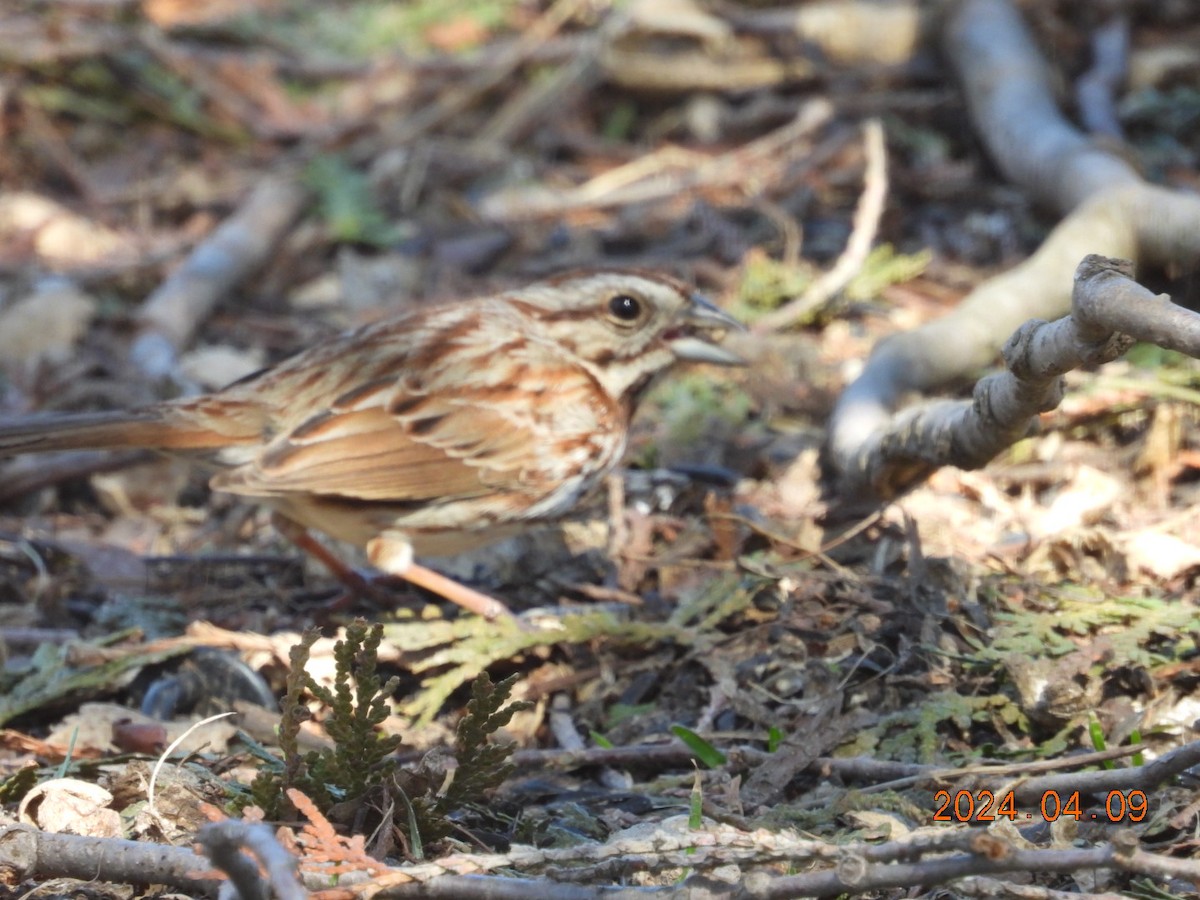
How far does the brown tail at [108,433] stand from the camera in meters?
3.95

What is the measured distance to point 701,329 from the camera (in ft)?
15.4

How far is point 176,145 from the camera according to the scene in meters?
7.65

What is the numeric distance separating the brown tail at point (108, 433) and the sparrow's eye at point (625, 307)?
1225mm

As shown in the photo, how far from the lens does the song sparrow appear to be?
4195 millimetres

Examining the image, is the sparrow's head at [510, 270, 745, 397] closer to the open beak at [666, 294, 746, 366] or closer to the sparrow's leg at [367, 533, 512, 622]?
the open beak at [666, 294, 746, 366]

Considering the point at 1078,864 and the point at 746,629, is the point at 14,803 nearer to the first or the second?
the point at 746,629

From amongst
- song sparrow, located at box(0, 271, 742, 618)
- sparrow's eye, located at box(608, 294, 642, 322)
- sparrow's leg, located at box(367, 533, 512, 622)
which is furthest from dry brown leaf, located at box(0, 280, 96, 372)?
sparrow's eye, located at box(608, 294, 642, 322)

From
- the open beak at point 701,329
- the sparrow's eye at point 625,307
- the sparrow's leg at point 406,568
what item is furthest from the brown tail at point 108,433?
the open beak at point 701,329

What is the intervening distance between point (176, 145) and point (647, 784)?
5455 millimetres

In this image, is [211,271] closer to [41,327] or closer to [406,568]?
[41,327]

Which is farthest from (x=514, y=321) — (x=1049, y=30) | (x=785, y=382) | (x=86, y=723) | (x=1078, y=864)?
(x=1049, y=30)

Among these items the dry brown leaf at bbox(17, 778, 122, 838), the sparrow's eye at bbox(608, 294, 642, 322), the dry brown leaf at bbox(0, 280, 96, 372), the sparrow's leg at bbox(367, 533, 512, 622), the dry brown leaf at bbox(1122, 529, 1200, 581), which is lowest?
the sparrow's leg at bbox(367, 533, 512, 622)

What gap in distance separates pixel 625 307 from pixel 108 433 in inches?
62.4

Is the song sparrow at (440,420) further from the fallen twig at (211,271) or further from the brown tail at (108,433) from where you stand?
the fallen twig at (211,271)
